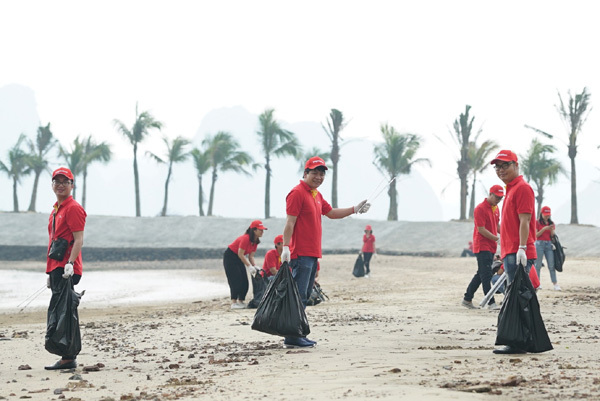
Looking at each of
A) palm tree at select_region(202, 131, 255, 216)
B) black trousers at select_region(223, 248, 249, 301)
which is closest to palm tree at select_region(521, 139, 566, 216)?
palm tree at select_region(202, 131, 255, 216)

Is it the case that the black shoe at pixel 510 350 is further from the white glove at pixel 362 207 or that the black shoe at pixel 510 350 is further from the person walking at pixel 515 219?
the white glove at pixel 362 207

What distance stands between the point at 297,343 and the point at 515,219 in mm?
2231

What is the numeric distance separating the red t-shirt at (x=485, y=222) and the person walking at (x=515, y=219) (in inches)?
143

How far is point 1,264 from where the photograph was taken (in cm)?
3634

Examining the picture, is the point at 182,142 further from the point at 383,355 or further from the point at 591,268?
the point at 383,355

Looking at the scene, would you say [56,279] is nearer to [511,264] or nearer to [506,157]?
[511,264]

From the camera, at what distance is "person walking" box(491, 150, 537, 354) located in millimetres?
6898

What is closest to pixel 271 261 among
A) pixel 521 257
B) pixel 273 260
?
pixel 273 260

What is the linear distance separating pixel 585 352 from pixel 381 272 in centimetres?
1831

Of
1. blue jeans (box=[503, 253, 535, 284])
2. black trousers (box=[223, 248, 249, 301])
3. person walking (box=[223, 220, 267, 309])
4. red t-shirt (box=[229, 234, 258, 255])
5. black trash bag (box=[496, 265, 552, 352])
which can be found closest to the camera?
black trash bag (box=[496, 265, 552, 352])

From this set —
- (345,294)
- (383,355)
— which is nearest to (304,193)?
(383,355)

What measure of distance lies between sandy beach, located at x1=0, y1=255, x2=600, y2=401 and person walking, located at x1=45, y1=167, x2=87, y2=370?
2.35 feet

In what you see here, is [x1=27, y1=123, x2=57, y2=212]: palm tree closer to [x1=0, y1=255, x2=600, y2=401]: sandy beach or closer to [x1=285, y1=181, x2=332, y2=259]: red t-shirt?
[x1=0, y1=255, x2=600, y2=401]: sandy beach

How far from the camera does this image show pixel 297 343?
735 centimetres
